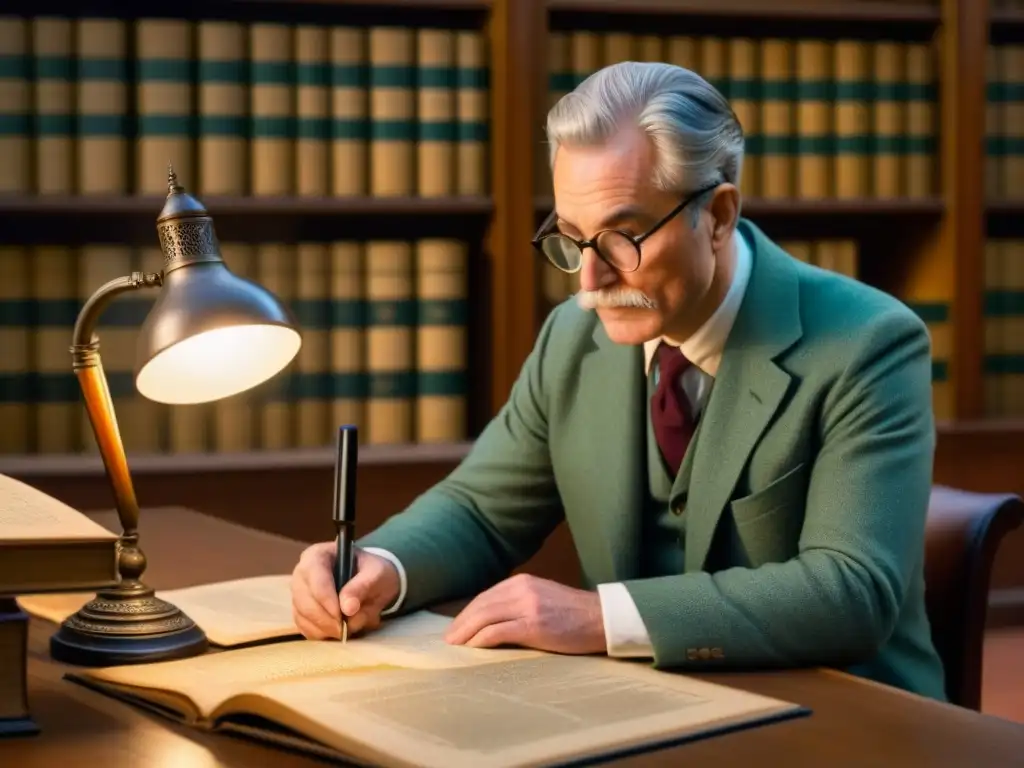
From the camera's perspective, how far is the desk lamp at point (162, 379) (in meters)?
1.22

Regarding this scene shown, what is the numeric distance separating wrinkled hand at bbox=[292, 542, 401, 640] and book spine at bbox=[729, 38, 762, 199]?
2032 millimetres

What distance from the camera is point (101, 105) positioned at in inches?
117

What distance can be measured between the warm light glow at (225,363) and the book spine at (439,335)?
1.84m

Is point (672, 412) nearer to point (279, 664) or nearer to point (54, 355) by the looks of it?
point (279, 664)

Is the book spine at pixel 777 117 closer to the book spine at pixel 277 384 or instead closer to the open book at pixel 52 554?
the book spine at pixel 277 384

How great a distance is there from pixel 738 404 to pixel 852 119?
6.29 ft

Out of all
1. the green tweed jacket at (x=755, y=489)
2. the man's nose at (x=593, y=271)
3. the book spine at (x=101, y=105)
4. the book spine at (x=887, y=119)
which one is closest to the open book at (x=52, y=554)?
the green tweed jacket at (x=755, y=489)

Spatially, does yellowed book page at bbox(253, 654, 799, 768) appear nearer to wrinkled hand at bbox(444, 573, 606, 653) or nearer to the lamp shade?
wrinkled hand at bbox(444, 573, 606, 653)

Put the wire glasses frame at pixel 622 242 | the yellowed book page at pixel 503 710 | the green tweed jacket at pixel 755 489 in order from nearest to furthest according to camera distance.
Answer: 1. the yellowed book page at pixel 503 710
2. the green tweed jacket at pixel 755 489
3. the wire glasses frame at pixel 622 242

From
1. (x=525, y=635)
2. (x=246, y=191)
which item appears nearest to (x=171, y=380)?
(x=525, y=635)

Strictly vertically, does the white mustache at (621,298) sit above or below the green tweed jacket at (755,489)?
above

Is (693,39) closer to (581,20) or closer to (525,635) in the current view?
(581,20)

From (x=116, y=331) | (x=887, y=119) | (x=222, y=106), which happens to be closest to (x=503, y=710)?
(x=116, y=331)

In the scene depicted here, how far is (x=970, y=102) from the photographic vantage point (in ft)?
11.1
